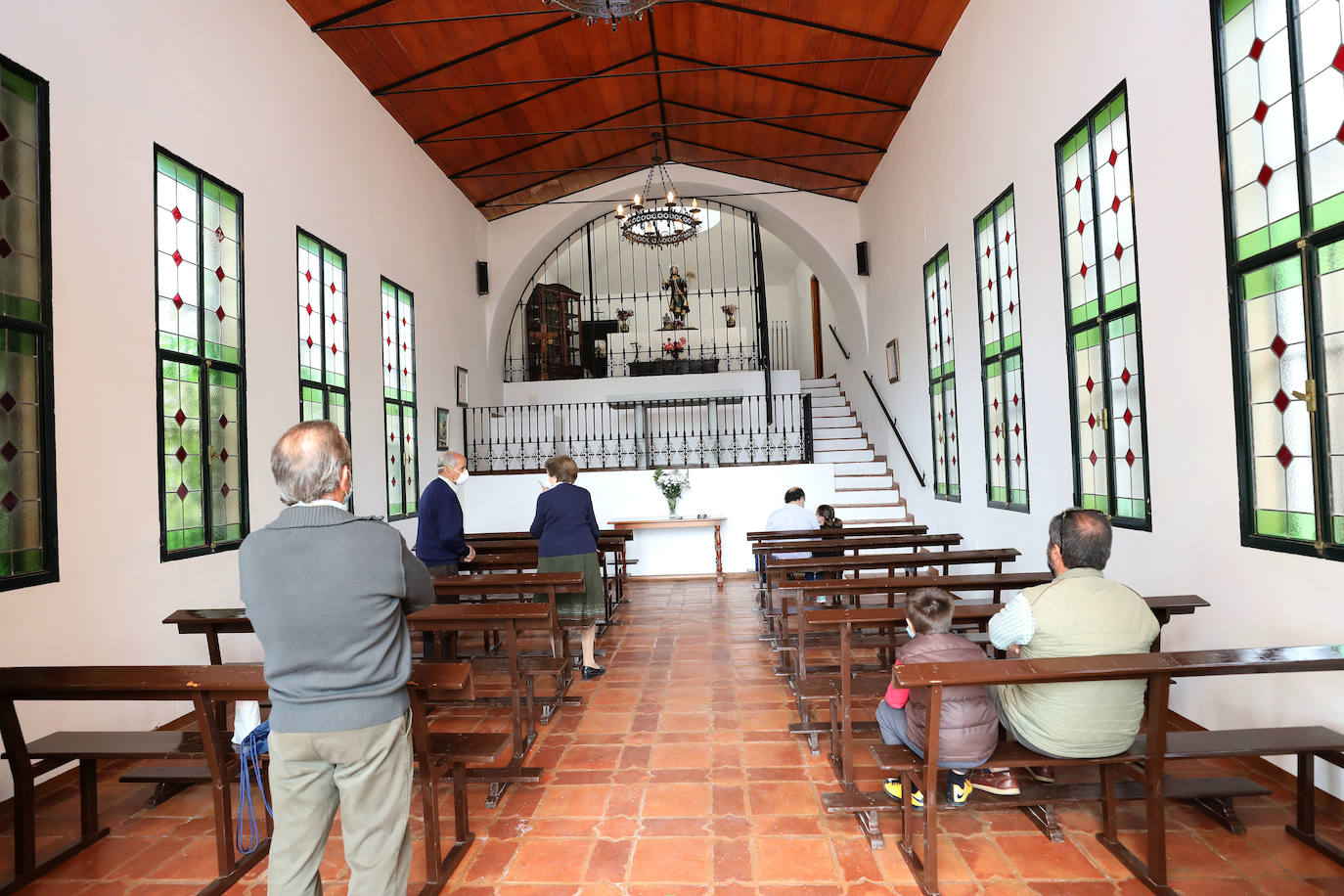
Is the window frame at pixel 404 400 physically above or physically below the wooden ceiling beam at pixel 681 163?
below

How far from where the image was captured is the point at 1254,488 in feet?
10.8

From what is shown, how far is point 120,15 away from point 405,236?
407 centimetres

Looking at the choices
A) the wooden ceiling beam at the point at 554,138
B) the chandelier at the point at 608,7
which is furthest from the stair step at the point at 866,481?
the chandelier at the point at 608,7

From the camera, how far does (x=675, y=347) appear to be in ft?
43.3

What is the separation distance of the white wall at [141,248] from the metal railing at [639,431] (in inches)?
159

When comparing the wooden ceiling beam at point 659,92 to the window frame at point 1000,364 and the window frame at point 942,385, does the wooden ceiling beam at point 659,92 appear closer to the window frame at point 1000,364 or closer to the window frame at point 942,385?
the window frame at point 942,385

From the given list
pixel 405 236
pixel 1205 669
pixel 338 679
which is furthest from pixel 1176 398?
pixel 405 236

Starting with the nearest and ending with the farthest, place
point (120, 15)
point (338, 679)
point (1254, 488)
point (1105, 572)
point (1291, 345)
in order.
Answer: point (338, 679) → point (1291, 345) → point (1254, 488) → point (120, 15) → point (1105, 572)

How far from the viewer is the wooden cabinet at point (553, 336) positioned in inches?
519

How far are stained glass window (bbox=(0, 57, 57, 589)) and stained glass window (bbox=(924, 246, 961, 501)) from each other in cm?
652

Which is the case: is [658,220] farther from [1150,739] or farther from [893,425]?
[1150,739]

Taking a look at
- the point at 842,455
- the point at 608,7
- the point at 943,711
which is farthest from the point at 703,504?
the point at 943,711

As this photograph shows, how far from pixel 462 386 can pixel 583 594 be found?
5725mm

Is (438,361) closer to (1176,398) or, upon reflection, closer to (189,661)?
(189,661)
